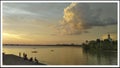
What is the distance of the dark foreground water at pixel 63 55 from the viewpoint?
21.8 ft

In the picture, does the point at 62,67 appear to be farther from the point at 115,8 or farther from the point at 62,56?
the point at 115,8

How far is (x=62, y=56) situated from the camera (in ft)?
21.9

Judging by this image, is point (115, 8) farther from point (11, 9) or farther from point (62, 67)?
point (11, 9)

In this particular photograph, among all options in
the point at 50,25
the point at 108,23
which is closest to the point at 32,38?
the point at 50,25

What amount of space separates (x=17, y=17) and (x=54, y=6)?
667 millimetres

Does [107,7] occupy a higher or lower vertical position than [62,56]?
higher

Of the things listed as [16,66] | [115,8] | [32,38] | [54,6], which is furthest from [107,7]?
[16,66]

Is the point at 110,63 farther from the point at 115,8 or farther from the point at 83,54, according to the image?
the point at 115,8

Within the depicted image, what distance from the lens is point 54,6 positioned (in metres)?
6.64

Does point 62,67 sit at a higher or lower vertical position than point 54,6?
lower

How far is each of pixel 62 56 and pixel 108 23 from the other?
977 mm

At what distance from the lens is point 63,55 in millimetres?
6691

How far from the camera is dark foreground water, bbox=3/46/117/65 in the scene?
21.8 feet

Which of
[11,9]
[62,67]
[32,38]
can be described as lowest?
[62,67]
